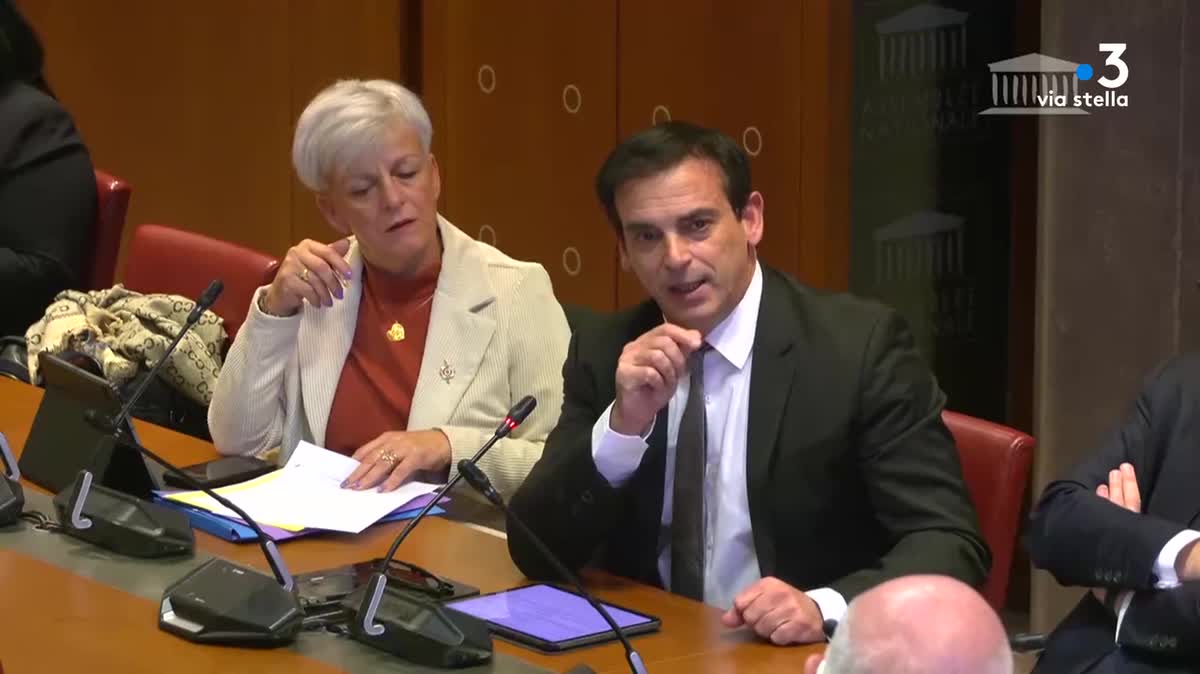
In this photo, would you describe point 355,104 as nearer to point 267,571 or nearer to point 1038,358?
point 267,571

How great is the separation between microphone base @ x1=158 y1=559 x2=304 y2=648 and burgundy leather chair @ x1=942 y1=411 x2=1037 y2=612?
1000mm

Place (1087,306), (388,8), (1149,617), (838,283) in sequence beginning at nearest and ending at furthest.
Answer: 1. (1149,617)
2. (1087,306)
3. (838,283)
4. (388,8)

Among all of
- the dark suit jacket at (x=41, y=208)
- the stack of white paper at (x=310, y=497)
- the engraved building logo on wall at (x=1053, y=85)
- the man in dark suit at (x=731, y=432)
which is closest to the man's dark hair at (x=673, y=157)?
the man in dark suit at (x=731, y=432)

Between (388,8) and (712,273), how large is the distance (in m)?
3.07

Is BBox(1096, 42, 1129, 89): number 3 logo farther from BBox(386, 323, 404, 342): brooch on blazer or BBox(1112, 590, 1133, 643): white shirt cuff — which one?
BBox(1112, 590, 1133, 643): white shirt cuff

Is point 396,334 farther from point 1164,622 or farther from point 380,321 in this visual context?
point 1164,622

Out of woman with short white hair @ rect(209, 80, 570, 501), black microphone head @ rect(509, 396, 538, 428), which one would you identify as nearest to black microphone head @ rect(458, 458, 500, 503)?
black microphone head @ rect(509, 396, 538, 428)

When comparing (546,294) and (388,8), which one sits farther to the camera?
(388,8)

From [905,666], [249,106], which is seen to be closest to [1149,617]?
[905,666]

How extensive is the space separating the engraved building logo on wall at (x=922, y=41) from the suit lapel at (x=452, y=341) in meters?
1.56

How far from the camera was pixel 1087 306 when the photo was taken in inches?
165

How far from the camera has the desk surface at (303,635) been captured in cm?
221

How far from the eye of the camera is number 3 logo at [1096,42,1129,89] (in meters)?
4.07

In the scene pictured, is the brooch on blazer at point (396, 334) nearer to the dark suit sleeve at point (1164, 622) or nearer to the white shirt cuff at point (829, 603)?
the white shirt cuff at point (829, 603)
